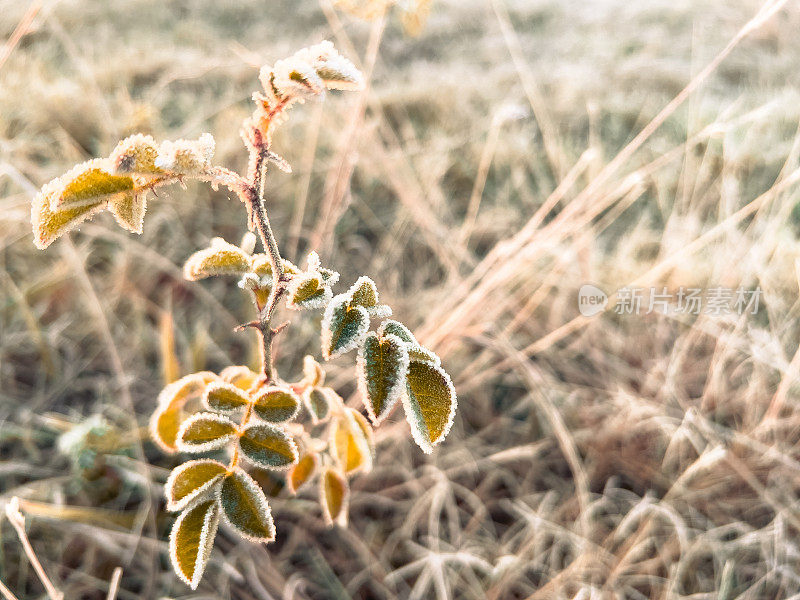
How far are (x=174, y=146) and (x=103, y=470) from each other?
893 millimetres

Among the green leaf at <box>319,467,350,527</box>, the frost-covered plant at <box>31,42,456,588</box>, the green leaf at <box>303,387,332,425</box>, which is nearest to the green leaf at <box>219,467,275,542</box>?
the frost-covered plant at <box>31,42,456,588</box>

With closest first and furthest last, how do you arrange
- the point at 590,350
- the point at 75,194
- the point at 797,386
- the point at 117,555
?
the point at 75,194 < the point at 117,555 < the point at 797,386 < the point at 590,350

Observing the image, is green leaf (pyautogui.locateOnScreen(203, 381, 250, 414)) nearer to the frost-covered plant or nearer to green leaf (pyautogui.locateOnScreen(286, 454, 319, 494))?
the frost-covered plant

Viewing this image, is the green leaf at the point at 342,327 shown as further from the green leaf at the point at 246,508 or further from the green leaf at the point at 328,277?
the green leaf at the point at 246,508

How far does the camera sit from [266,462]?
0.59 m

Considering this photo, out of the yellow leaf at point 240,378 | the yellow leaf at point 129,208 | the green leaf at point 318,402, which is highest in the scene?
the yellow leaf at point 129,208

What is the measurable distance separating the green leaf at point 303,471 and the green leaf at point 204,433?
0.70 ft

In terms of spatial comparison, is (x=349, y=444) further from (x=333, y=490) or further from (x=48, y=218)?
(x=48, y=218)

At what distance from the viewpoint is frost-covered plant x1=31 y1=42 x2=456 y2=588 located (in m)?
0.50

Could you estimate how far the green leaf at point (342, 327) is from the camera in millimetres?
523

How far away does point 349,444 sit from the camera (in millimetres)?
793

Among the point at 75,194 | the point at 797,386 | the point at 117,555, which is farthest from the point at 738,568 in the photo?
the point at 75,194

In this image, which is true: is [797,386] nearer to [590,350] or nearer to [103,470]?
[590,350]
